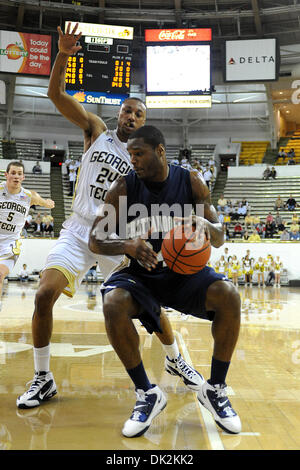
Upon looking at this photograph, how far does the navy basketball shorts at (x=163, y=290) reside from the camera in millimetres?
2541

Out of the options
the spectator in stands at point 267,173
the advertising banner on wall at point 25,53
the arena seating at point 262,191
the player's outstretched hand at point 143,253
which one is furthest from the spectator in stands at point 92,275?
the player's outstretched hand at point 143,253

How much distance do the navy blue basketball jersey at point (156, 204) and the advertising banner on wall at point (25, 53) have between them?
17178 mm

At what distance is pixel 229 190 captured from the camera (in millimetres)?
22203

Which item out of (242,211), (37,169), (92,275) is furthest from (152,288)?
(37,169)

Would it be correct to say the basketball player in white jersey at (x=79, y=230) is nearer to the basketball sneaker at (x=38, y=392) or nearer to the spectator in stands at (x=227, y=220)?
the basketball sneaker at (x=38, y=392)

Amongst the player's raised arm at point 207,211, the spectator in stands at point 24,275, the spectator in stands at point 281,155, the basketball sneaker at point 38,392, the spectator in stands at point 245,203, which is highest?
the spectator in stands at point 281,155

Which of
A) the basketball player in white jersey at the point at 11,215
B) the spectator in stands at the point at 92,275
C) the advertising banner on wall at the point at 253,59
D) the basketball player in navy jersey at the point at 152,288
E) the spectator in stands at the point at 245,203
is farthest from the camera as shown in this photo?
the spectator in stands at the point at 245,203

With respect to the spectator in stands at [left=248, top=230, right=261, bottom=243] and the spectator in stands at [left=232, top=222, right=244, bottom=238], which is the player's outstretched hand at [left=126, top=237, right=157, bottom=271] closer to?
the spectator in stands at [left=248, top=230, right=261, bottom=243]

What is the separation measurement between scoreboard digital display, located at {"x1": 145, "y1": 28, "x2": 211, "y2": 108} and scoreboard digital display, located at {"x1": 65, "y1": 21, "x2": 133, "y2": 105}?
73.6 inches

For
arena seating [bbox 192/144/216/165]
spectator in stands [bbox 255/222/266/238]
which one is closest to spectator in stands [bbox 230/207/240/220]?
spectator in stands [bbox 255/222/266/238]

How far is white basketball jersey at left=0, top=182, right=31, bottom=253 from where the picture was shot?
5734mm

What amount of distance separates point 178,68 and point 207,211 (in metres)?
16.7

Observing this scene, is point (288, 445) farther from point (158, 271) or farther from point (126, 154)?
point (126, 154)
